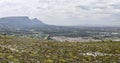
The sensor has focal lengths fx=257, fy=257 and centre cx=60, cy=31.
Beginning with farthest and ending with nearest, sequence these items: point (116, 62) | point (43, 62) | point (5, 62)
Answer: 1. point (116, 62)
2. point (43, 62)
3. point (5, 62)

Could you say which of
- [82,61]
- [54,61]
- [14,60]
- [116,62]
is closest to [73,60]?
[82,61]

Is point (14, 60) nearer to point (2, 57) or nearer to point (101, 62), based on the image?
point (2, 57)

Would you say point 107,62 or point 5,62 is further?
point 107,62

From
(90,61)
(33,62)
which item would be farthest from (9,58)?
(90,61)

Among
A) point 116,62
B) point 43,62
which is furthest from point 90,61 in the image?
point 43,62

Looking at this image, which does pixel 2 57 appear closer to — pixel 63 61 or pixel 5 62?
pixel 5 62

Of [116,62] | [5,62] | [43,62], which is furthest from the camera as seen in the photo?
[116,62]

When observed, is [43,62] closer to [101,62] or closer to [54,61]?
[54,61]

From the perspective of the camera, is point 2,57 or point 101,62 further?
point 101,62
